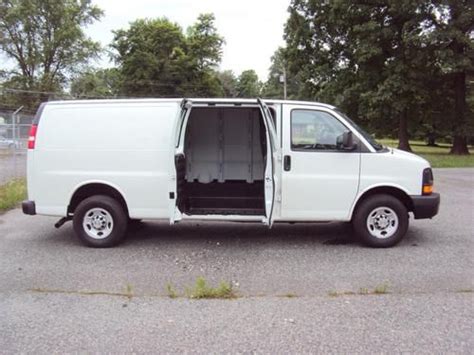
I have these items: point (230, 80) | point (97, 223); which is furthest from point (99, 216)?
point (230, 80)

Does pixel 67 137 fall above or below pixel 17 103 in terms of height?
below

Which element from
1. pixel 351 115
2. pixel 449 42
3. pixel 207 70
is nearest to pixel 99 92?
pixel 207 70

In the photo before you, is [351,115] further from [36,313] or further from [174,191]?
[36,313]

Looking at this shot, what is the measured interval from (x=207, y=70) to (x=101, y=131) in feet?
182

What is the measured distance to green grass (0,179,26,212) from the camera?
10531 mm

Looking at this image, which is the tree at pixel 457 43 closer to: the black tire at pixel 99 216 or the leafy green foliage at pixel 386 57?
the leafy green foliage at pixel 386 57

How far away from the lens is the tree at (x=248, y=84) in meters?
105

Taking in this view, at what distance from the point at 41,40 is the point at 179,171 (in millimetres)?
62798

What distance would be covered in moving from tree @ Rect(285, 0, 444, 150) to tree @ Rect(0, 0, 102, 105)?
37758mm

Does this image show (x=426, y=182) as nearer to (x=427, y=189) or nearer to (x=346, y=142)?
(x=427, y=189)

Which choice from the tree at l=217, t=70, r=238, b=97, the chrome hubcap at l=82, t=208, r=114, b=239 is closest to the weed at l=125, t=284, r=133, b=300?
the chrome hubcap at l=82, t=208, r=114, b=239

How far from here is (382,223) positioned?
7055 millimetres

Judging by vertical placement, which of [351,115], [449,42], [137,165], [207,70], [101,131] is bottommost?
[137,165]

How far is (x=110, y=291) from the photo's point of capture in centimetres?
526
